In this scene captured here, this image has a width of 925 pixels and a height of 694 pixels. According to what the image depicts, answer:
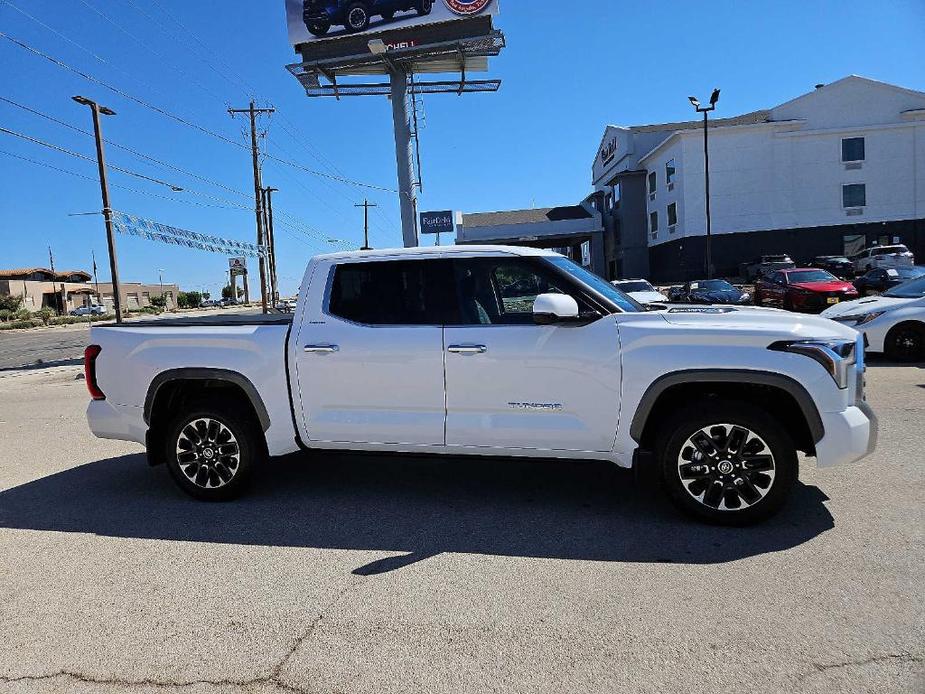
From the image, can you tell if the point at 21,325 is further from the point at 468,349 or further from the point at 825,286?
the point at 468,349

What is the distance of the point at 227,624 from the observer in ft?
10.0

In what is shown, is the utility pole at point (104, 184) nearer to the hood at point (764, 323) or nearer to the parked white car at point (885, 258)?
the hood at point (764, 323)

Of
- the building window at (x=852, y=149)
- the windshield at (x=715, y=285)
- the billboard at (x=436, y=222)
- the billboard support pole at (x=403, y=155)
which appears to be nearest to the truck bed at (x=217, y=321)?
the windshield at (x=715, y=285)

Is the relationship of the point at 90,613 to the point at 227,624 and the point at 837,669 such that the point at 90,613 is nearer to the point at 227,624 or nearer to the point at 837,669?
the point at 227,624

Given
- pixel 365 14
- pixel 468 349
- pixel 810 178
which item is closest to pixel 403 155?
pixel 365 14

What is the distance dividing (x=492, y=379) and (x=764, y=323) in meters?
1.76

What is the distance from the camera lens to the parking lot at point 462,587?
262cm

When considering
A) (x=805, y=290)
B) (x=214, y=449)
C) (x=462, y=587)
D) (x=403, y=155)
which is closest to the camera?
(x=462, y=587)

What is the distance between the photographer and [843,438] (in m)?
3.76

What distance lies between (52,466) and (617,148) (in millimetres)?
53803

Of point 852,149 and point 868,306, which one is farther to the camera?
point 852,149

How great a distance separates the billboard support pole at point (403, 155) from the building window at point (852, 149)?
33101 mm

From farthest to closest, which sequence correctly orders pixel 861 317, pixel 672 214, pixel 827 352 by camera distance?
Answer: pixel 672 214, pixel 861 317, pixel 827 352

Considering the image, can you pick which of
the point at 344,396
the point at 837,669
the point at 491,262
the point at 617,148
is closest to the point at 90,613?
the point at 344,396
